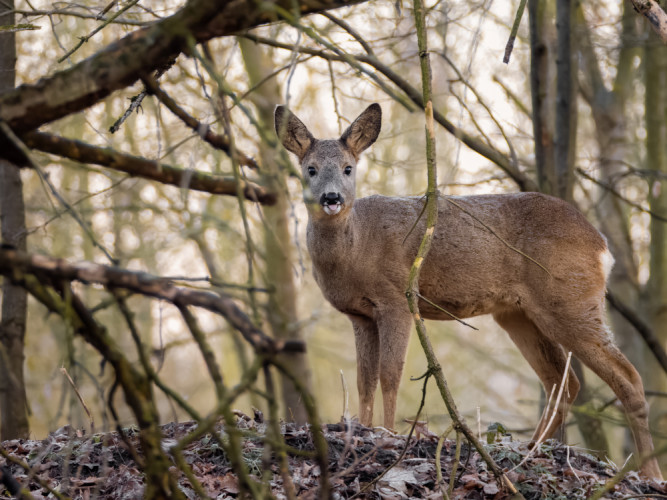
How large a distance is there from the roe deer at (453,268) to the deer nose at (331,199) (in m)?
0.25

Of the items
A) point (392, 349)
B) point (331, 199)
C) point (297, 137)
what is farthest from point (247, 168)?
point (392, 349)

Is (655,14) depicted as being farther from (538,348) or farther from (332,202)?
(538,348)

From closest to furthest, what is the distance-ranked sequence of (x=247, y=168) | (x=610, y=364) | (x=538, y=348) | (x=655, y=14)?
1. (x=655, y=14)
2. (x=247, y=168)
3. (x=610, y=364)
4. (x=538, y=348)

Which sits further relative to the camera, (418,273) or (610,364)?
(610,364)

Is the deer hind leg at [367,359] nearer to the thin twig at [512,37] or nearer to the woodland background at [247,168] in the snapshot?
the woodland background at [247,168]

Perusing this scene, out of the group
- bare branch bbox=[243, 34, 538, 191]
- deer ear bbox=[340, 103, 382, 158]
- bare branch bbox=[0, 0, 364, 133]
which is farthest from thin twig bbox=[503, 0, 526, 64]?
deer ear bbox=[340, 103, 382, 158]

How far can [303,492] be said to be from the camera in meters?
4.29

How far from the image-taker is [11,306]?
6.23m

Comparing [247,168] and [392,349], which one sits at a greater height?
[247,168]

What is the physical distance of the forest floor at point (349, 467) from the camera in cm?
432

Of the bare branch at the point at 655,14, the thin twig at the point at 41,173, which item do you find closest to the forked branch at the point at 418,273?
the bare branch at the point at 655,14

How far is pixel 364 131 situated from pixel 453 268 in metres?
1.63

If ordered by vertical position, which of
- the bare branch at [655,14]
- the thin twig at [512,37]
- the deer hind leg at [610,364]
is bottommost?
the deer hind leg at [610,364]

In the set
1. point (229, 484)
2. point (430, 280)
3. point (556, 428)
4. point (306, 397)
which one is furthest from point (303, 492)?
point (556, 428)
